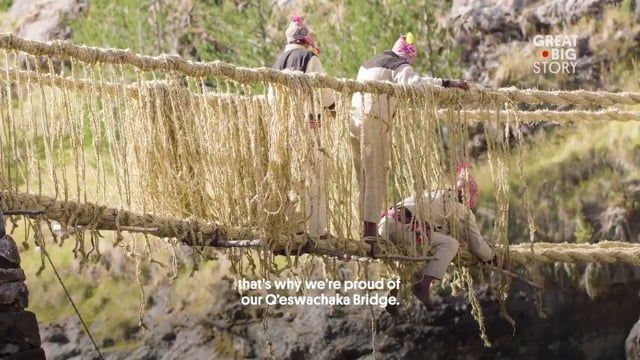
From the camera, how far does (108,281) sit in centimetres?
1087

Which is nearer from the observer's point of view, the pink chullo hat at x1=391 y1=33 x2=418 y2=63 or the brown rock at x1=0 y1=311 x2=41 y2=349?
the brown rock at x1=0 y1=311 x2=41 y2=349

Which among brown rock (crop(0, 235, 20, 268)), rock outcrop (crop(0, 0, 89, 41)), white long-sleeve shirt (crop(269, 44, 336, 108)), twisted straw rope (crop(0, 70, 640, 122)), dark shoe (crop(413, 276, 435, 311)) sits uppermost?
rock outcrop (crop(0, 0, 89, 41))

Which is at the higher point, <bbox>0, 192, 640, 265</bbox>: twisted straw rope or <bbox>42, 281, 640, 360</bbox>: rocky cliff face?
<bbox>0, 192, 640, 265</bbox>: twisted straw rope

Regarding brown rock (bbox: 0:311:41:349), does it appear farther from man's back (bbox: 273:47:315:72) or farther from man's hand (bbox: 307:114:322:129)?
man's back (bbox: 273:47:315:72)

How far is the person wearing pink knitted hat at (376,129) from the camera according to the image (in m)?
5.47

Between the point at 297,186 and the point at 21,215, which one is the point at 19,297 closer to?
the point at 21,215

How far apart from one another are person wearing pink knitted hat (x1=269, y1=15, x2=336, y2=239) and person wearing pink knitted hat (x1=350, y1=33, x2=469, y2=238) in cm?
16

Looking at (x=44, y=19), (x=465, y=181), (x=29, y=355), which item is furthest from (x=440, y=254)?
(x=44, y=19)

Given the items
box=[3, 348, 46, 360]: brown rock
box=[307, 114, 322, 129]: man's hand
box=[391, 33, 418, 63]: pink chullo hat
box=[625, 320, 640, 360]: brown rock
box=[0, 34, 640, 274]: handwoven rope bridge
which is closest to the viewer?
box=[3, 348, 46, 360]: brown rock

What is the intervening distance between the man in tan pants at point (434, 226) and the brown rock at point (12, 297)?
1.82 meters

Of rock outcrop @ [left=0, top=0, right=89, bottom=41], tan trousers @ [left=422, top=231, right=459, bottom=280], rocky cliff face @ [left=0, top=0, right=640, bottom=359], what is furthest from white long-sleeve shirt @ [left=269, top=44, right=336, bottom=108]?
rock outcrop @ [left=0, top=0, right=89, bottom=41]

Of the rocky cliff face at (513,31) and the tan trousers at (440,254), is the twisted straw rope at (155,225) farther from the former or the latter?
the rocky cliff face at (513,31)

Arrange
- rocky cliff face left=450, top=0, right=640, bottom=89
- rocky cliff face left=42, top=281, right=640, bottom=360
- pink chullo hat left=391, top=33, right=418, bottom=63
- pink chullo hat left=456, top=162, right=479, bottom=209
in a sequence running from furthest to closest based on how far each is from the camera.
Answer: rocky cliff face left=450, top=0, right=640, bottom=89 → rocky cliff face left=42, top=281, right=640, bottom=360 → pink chullo hat left=456, top=162, right=479, bottom=209 → pink chullo hat left=391, top=33, right=418, bottom=63

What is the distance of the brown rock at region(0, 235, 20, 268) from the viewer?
4184 millimetres
